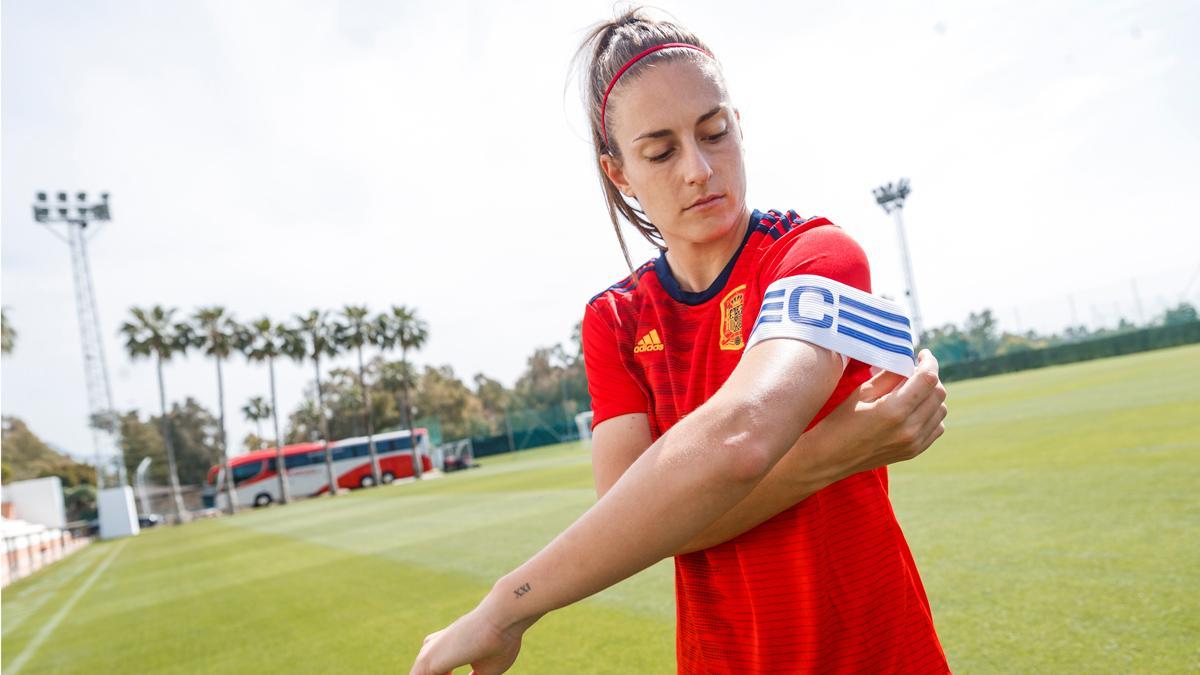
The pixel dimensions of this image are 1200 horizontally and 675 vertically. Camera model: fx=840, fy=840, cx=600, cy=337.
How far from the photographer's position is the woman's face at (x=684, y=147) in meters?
1.36

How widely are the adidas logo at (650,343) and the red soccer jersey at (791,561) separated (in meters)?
0.02

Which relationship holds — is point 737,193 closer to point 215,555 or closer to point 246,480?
point 215,555

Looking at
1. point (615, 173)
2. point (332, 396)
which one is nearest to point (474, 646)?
point (615, 173)

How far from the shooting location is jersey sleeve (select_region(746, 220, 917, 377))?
40.1 inches

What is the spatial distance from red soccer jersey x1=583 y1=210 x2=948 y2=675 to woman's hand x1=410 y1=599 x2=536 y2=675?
0.44 m

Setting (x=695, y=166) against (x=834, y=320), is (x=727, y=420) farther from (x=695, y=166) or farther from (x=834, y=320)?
(x=695, y=166)

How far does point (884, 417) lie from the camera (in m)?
1.17

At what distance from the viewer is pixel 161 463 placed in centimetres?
9012

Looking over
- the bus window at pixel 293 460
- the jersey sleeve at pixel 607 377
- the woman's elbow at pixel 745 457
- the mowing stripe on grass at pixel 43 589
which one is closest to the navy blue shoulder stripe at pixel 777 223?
the jersey sleeve at pixel 607 377

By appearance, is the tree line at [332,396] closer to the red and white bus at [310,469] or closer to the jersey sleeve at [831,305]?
the red and white bus at [310,469]

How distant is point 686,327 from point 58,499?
48.2 m

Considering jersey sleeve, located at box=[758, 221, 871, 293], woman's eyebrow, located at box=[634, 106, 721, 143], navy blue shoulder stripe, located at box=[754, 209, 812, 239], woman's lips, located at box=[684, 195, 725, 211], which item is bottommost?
jersey sleeve, located at box=[758, 221, 871, 293]

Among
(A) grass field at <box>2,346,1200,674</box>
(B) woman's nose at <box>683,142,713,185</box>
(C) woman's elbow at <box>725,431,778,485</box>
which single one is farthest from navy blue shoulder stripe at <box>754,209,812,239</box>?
(A) grass field at <box>2,346,1200,674</box>

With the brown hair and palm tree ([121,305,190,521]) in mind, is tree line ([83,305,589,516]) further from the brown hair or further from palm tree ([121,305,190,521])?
the brown hair
